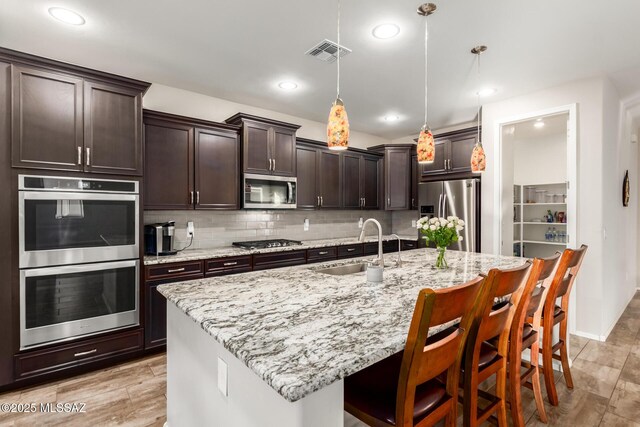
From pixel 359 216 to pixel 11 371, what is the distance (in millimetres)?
4540

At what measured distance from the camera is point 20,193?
2322 mm

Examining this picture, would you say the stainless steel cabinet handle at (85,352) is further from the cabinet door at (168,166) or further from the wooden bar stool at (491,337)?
the wooden bar stool at (491,337)

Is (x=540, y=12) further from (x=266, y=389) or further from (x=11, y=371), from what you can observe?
(x=11, y=371)

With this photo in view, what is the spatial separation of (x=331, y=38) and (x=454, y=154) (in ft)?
9.33

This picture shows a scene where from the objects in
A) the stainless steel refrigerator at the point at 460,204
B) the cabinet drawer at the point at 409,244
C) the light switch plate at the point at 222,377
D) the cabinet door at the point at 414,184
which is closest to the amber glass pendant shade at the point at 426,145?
the light switch plate at the point at 222,377

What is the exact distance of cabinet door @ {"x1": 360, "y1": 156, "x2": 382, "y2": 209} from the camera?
5.18m

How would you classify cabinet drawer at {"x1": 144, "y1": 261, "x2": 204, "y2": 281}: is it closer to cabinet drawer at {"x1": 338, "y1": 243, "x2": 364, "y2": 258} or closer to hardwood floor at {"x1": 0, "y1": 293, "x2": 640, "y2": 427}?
hardwood floor at {"x1": 0, "y1": 293, "x2": 640, "y2": 427}

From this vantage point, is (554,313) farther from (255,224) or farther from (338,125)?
(255,224)

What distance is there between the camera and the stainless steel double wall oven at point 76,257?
2363 millimetres

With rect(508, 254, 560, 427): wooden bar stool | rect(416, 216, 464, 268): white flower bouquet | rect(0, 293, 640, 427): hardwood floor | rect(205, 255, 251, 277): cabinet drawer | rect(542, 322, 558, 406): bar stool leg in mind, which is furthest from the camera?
rect(205, 255, 251, 277): cabinet drawer

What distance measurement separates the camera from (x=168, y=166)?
326cm

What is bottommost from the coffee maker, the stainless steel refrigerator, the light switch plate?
the light switch plate

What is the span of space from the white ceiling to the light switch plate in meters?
2.21

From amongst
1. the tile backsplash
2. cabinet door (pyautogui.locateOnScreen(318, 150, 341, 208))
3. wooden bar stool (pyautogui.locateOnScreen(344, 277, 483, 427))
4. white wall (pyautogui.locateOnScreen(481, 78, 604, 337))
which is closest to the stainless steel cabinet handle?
→ the tile backsplash
